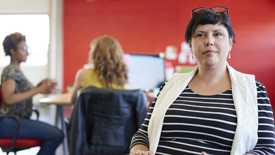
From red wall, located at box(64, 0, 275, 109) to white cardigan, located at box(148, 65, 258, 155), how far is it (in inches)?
161

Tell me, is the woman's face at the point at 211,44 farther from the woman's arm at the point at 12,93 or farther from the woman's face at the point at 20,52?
the woman's face at the point at 20,52

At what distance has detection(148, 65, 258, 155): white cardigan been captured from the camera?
147 centimetres

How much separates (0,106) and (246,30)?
391cm

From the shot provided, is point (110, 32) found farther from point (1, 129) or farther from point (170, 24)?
point (1, 129)

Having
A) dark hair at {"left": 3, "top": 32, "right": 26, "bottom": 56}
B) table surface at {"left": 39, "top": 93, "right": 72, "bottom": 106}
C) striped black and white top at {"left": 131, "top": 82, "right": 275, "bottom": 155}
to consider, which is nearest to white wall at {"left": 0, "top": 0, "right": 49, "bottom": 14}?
table surface at {"left": 39, "top": 93, "right": 72, "bottom": 106}

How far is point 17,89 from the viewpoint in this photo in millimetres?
2834

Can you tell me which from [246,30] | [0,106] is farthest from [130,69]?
[246,30]

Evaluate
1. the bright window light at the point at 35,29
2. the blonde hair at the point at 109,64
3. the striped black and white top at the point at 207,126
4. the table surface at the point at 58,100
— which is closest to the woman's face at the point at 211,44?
the striped black and white top at the point at 207,126

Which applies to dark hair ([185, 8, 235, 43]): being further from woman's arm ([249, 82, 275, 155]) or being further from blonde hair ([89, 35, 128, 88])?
blonde hair ([89, 35, 128, 88])

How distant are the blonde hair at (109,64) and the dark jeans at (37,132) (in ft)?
1.66

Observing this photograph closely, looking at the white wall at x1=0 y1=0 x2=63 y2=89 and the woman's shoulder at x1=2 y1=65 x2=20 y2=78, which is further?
the white wall at x1=0 y1=0 x2=63 y2=89

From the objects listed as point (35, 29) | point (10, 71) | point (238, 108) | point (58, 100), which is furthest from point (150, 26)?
point (238, 108)

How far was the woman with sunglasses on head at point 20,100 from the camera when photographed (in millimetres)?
2742

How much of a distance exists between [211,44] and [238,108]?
25 cm
